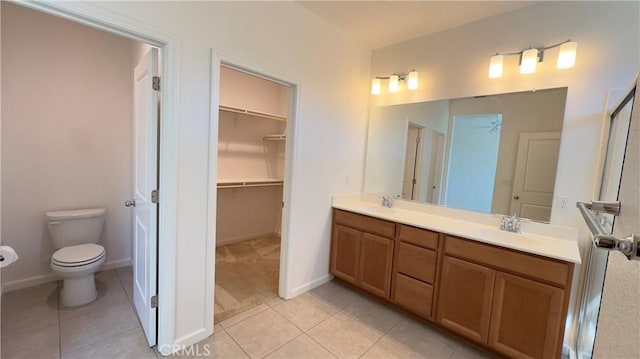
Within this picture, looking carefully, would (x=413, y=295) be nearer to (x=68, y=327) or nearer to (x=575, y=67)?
(x=575, y=67)

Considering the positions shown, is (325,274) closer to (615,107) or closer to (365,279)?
(365,279)

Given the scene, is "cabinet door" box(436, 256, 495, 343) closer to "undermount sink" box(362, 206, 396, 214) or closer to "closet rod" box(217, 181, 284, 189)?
"undermount sink" box(362, 206, 396, 214)

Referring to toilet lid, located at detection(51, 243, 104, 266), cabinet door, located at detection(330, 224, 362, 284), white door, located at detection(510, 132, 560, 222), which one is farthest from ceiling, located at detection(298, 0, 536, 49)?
toilet lid, located at detection(51, 243, 104, 266)

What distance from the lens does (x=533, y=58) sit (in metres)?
2.01

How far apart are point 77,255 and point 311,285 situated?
2.03 meters

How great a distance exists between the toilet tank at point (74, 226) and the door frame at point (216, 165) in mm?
1538

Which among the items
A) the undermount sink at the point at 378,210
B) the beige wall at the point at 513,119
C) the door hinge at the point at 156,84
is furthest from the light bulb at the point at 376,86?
the door hinge at the point at 156,84

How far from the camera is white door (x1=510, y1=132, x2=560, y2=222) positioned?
201 cm

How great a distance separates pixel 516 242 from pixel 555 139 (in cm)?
87

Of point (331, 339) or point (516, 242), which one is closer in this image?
point (516, 242)

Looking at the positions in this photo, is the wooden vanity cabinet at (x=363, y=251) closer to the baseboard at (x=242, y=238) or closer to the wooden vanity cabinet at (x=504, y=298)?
the wooden vanity cabinet at (x=504, y=298)

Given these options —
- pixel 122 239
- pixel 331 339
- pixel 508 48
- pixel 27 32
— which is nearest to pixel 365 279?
pixel 331 339

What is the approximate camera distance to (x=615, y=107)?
5.49 feet

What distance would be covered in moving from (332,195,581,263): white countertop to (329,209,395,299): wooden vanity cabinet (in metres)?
0.11
